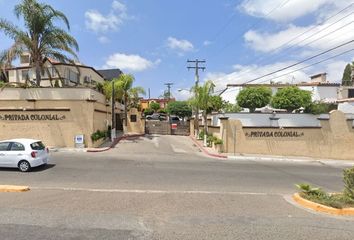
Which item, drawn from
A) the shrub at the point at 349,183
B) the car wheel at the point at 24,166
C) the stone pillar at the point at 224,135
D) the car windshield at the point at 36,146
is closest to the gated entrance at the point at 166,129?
the stone pillar at the point at 224,135

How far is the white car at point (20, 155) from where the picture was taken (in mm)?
15074

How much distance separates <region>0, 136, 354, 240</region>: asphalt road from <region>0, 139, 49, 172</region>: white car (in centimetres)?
39

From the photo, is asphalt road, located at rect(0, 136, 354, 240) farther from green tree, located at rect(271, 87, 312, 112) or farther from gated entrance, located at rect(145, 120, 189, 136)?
gated entrance, located at rect(145, 120, 189, 136)

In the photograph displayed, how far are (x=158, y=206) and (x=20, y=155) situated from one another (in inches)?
356

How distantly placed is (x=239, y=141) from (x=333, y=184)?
37.4ft

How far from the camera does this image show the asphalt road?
6.68 meters

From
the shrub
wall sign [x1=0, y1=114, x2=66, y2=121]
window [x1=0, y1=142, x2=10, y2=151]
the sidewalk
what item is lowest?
the sidewalk

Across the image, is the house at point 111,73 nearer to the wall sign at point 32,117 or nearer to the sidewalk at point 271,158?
the wall sign at point 32,117

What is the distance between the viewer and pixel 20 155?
49.4ft

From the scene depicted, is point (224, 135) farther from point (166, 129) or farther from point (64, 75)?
point (166, 129)

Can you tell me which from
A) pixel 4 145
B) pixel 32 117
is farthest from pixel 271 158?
pixel 32 117

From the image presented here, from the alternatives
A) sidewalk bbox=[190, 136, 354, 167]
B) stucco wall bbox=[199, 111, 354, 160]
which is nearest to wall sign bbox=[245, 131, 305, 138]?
stucco wall bbox=[199, 111, 354, 160]

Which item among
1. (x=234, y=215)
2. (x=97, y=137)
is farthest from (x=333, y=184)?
(x=97, y=137)

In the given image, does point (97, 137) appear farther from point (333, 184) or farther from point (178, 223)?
point (178, 223)
